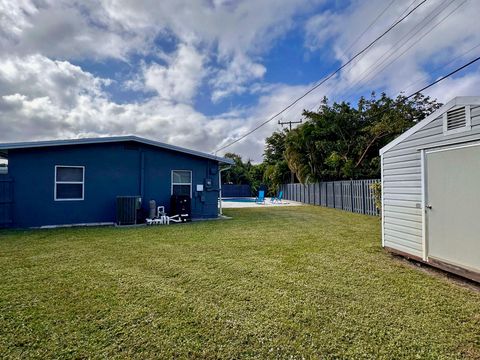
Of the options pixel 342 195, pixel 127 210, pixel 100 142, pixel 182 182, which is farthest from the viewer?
pixel 342 195

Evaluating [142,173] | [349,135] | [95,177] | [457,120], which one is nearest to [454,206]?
[457,120]

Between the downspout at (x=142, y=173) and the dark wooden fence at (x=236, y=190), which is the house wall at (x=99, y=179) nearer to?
the downspout at (x=142, y=173)

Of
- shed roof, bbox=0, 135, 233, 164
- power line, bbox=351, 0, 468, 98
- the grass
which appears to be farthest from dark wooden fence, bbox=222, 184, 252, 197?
the grass

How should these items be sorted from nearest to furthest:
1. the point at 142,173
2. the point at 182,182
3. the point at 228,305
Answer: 1. the point at 228,305
2. the point at 142,173
3. the point at 182,182

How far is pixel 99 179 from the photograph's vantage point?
847 centimetres

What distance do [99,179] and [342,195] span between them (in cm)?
1122

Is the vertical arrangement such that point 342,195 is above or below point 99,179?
below

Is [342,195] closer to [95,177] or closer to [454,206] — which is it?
[454,206]

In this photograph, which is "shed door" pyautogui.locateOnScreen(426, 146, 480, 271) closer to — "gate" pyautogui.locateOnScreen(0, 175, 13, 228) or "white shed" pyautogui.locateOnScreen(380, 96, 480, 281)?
"white shed" pyautogui.locateOnScreen(380, 96, 480, 281)

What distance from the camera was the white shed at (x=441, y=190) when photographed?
3324mm

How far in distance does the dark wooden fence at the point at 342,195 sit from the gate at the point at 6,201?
1234 centimetres

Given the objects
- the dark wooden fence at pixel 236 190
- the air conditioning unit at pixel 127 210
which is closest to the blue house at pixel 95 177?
the air conditioning unit at pixel 127 210

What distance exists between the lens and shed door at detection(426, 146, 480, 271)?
3.29 m

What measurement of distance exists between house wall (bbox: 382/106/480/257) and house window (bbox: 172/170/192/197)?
6821 mm
